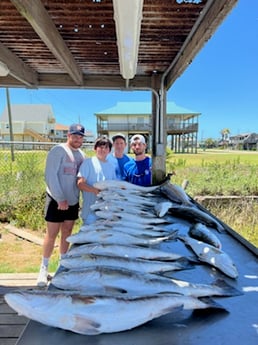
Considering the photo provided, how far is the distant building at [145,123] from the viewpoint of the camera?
3192 cm

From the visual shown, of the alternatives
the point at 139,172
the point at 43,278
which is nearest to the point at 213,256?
the point at 43,278

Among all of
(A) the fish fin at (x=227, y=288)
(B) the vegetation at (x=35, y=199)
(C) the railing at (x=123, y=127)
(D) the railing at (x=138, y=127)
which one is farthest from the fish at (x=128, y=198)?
(C) the railing at (x=123, y=127)

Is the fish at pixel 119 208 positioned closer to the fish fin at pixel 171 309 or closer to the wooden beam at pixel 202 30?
the fish fin at pixel 171 309

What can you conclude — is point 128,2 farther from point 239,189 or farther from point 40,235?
point 239,189

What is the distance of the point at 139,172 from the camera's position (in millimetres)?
3508

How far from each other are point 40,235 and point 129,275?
454 cm

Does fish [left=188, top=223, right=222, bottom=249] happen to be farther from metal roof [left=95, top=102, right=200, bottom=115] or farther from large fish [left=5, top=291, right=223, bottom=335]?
metal roof [left=95, top=102, right=200, bottom=115]

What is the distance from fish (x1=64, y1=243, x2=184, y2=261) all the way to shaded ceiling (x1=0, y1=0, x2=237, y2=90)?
1.36 m

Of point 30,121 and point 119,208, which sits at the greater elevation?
point 30,121

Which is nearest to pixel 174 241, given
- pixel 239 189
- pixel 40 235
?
Result: pixel 40 235

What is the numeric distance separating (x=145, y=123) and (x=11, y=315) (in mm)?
31239

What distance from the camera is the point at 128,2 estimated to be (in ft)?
4.78

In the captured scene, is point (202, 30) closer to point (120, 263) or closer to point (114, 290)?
point (120, 263)

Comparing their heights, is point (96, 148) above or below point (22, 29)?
below
